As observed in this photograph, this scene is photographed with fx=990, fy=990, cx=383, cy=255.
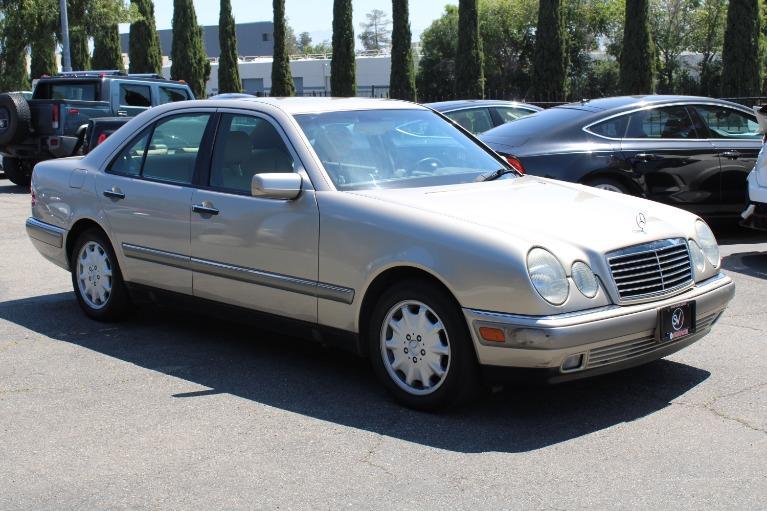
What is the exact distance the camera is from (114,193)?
667cm

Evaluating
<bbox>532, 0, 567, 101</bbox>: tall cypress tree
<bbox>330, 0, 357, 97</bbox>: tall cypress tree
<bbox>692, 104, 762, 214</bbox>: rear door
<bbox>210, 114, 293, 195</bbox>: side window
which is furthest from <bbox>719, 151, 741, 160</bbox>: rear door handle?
<bbox>330, 0, 357, 97</bbox>: tall cypress tree

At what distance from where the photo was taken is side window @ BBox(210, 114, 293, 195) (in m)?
5.81

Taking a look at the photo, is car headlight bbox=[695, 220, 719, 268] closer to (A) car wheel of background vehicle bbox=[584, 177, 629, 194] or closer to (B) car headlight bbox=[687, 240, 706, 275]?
(B) car headlight bbox=[687, 240, 706, 275]

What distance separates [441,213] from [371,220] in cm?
38

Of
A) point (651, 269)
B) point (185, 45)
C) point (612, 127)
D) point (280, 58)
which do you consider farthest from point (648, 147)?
point (280, 58)

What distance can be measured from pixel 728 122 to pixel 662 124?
35.7 inches

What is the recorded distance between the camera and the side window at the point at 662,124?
1017 cm

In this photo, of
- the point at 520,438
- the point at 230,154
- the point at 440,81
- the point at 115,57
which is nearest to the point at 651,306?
the point at 520,438

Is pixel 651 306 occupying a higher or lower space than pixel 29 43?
lower

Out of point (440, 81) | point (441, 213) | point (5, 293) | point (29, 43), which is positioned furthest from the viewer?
point (440, 81)

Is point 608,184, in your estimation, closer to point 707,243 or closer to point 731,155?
point 731,155

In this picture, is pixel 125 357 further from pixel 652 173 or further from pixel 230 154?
pixel 652 173

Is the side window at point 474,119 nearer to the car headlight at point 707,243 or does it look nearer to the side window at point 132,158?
the side window at point 132,158

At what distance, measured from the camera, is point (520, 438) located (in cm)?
468
